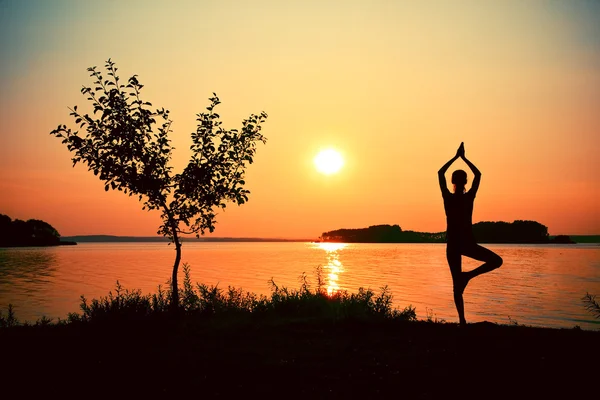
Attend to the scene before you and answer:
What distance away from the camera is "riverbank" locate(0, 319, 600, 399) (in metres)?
7.46

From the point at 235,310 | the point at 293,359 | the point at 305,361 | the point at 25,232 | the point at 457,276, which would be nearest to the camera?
the point at 305,361

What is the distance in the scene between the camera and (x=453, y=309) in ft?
80.8

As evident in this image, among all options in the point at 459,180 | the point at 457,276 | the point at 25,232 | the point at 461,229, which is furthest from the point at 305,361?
the point at 25,232

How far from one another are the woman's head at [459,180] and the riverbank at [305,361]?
9.95 feet

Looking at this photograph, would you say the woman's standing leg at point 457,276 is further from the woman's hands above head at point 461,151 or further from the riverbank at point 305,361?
the woman's hands above head at point 461,151

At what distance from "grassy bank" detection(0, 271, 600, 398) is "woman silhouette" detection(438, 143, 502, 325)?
1282 millimetres

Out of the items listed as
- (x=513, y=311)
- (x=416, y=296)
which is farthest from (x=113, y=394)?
(x=416, y=296)

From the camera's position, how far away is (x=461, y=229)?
10.1 meters

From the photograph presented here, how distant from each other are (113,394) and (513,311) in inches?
866

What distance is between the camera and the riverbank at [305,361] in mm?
7465

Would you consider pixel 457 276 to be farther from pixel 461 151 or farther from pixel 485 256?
pixel 461 151

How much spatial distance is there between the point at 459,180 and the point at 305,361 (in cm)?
503

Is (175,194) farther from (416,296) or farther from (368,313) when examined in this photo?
(416,296)

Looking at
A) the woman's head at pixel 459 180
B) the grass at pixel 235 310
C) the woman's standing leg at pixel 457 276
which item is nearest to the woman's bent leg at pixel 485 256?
the woman's standing leg at pixel 457 276
